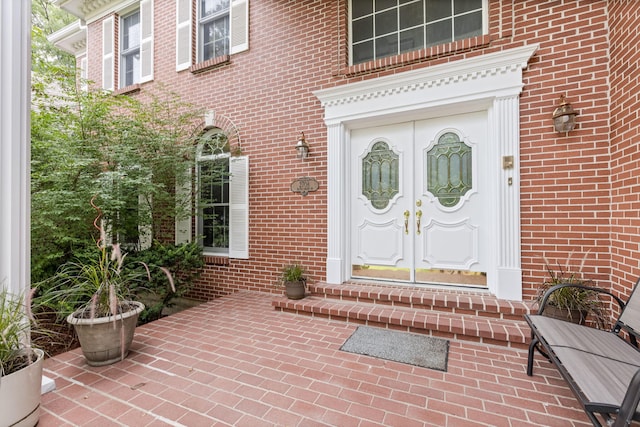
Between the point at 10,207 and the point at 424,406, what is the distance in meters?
2.84

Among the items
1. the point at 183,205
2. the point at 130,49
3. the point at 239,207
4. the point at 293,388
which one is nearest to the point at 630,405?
the point at 293,388

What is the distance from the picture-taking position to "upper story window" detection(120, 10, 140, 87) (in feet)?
19.1

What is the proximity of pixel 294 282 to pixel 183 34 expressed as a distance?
4.56 meters

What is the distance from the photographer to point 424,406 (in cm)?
179

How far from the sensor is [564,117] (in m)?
2.74

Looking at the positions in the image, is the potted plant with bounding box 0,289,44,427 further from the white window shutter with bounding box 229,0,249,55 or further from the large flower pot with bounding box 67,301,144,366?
the white window shutter with bounding box 229,0,249,55

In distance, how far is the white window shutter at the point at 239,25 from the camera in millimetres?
4410

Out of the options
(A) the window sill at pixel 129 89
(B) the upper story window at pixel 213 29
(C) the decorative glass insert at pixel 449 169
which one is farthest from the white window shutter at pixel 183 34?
(C) the decorative glass insert at pixel 449 169

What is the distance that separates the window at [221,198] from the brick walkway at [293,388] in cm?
189

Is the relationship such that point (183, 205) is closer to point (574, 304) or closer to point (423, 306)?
point (423, 306)

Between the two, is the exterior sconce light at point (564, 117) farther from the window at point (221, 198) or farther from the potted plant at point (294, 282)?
the window at point (221, 198)

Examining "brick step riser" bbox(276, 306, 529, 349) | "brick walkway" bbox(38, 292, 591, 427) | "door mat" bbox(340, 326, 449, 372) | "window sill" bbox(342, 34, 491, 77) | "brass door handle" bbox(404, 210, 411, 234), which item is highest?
"window sill" bbox(342, 34, 491, 77)

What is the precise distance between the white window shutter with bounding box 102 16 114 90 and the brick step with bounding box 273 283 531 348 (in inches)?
232

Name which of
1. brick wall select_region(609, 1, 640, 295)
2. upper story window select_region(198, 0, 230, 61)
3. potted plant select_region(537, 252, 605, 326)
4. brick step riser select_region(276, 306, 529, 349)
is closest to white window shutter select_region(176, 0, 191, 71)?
upper story window select_region(198, 0, 230, 61)
